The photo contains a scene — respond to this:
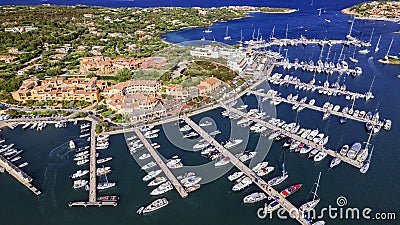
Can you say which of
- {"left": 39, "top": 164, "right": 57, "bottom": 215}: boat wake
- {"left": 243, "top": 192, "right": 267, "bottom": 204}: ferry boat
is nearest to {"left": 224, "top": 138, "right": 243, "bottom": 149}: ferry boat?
{"left": 243, "top": 192, "right": 267, "bottom": 204}: ferry boat

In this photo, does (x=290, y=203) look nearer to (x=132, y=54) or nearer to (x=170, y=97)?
(x=170, y=97)

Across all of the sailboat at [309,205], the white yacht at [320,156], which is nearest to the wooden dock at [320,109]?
the white yacht at [320,156]

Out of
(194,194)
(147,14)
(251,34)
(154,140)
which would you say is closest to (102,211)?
(194,194)

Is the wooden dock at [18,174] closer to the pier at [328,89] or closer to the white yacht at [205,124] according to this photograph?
the white yacht at [205,124]

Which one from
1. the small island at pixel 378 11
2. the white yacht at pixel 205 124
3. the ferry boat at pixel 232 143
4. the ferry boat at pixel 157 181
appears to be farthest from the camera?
the small island at pixel 378 11

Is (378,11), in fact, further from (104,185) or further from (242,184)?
(104,185)

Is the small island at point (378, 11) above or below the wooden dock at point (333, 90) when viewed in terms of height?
above
